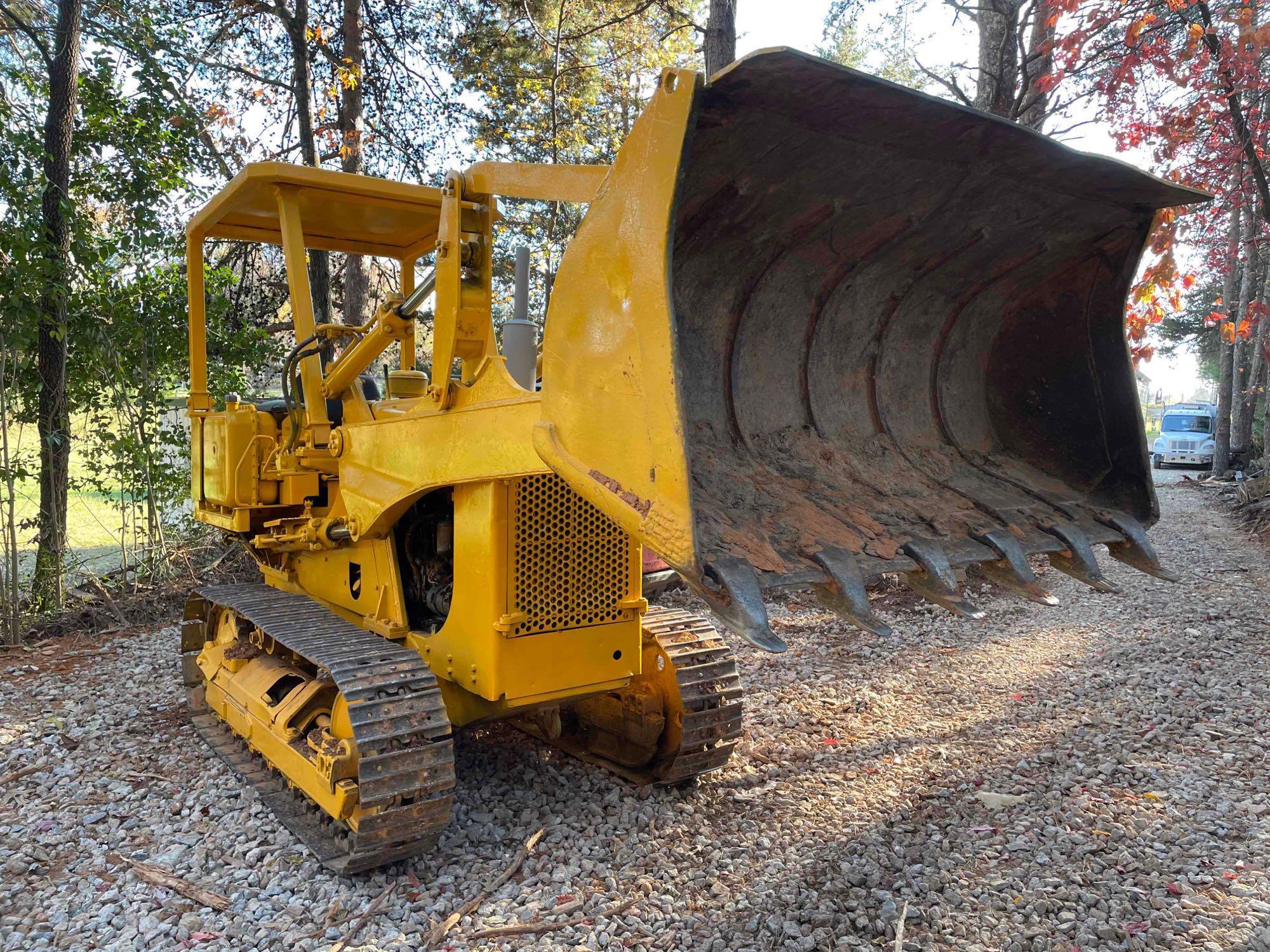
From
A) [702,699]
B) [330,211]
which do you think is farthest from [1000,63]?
[702,699]

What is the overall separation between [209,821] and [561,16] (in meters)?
9.21

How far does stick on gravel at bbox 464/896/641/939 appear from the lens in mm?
2836

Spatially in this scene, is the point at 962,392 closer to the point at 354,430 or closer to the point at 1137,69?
the point at 354,430

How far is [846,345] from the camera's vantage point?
3.17 m

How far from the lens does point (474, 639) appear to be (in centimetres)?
330

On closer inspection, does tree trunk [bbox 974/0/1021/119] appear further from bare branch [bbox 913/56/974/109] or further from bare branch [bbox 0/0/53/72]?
bare branch [bbox 0/0/53/72]

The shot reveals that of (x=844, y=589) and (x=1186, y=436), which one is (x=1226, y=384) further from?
(x=844, y=589)

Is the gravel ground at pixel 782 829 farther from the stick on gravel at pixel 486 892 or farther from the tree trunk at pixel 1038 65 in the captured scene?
the tree trunk at pixel 1038 65

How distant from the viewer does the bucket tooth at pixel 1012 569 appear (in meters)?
2.54

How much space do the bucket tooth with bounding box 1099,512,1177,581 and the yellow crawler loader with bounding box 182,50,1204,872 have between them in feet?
0.04

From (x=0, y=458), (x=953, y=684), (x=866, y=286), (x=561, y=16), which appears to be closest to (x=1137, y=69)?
(x=953, y=684)

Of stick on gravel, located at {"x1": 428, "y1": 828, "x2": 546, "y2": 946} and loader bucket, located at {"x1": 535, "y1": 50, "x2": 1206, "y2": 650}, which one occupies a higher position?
loader bucket, located at {"x1": 535, "y1": 50, "x2": 1206, "y2": 650}

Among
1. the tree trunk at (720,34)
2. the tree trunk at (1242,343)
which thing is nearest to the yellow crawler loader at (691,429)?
the tree trunk at (720,34)

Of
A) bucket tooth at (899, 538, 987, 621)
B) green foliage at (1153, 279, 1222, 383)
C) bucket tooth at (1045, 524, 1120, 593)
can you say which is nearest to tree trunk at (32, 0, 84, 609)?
bucket tooth at (899, 538, 987, 621)
